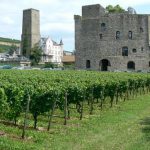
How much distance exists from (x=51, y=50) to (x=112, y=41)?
67.9m

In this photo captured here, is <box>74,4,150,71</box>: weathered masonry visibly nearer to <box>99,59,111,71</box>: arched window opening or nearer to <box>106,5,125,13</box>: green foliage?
<box>99,59,111,71</box>: arched window opening

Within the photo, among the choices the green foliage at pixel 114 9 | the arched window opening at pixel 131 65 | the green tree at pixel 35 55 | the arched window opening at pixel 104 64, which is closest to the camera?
the arched window opening at pixel 131 65

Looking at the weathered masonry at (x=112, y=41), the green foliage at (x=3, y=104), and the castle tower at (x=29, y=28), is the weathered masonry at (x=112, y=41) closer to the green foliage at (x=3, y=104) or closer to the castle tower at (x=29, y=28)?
the castle tower at (x=29, y=28)

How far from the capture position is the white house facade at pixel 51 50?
125450 millimetres

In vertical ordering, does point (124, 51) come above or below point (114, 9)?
below

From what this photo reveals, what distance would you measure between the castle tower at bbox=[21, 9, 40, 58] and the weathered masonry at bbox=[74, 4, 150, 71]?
33040 millimetres

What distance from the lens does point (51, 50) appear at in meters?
137

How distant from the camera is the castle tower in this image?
338ft

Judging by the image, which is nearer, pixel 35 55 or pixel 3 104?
pixel 3 104

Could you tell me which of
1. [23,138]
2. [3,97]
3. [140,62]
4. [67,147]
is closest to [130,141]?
[67,147]

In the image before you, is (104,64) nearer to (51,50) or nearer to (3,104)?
(3,104)

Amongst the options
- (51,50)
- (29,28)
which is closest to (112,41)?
(29,28)

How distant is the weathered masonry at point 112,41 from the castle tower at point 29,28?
33040 mm

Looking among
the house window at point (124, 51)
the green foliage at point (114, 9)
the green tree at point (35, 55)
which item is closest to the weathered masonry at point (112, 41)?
the house window at point (124, 51)
